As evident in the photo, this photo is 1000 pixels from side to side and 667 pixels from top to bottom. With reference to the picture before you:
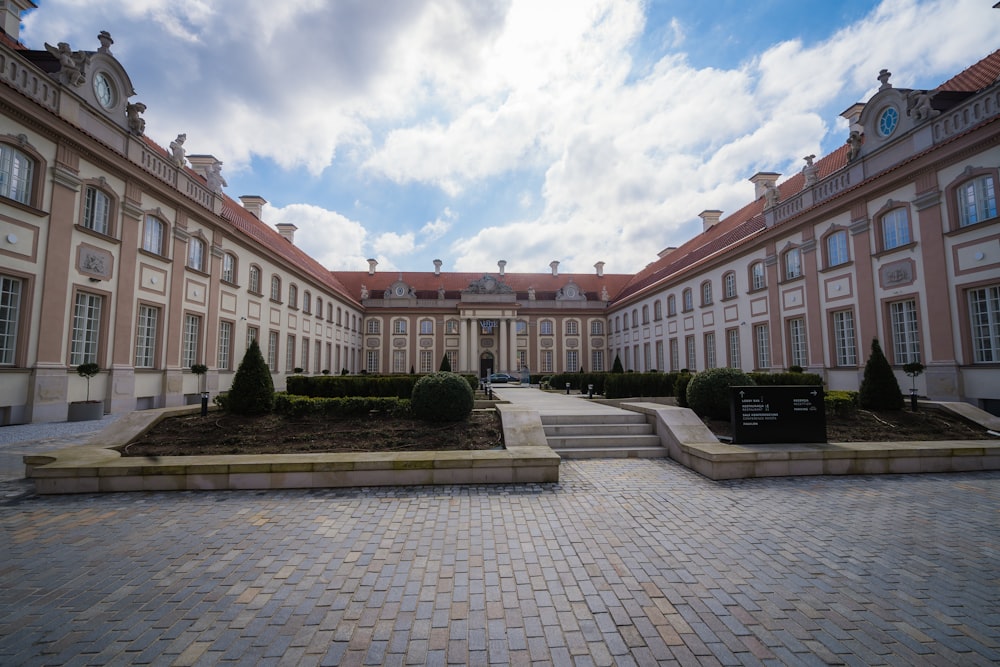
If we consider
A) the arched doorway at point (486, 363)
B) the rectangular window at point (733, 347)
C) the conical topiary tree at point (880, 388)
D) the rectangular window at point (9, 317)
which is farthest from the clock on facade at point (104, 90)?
the arched doorway at point (486, 363)

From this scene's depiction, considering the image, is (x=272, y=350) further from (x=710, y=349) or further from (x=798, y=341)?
(x=798, y=341)

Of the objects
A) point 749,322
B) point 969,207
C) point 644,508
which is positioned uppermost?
point 969,207

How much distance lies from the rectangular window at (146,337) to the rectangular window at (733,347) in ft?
86.0

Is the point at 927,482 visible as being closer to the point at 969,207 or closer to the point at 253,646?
the point at 253,646

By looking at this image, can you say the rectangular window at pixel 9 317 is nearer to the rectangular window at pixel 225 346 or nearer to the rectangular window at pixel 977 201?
the rectangular window at pixel 225 346

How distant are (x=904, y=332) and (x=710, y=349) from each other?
11.2 metres

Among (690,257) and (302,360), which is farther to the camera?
(690,257)

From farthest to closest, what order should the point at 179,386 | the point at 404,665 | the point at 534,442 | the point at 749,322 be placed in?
1. the point at 749,322
2. the point at 179,386
3. the point at 534,442
4. the point at 404,665

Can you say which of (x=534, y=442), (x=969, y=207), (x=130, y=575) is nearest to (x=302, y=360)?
(x=534, y=442)

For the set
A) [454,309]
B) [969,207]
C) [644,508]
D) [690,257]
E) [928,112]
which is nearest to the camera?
[644,508]

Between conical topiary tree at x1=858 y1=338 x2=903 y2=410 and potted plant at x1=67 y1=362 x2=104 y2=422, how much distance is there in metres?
21.0

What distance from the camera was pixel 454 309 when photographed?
158 ft

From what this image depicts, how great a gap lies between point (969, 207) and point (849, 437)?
10.2 m

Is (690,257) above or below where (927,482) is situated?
above
